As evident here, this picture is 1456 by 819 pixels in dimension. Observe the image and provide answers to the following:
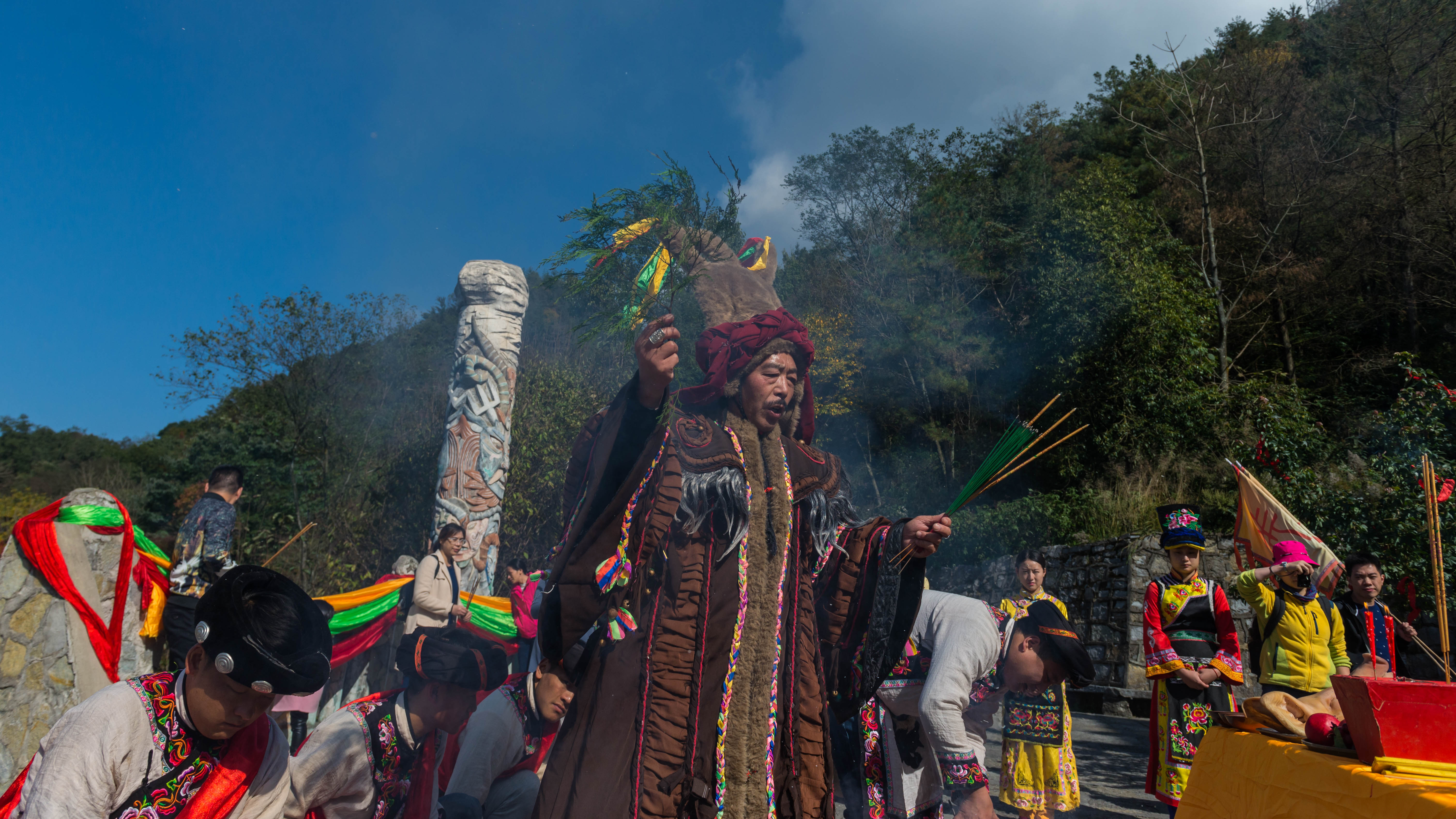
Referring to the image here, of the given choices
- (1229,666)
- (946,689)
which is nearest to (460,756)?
(946,689)

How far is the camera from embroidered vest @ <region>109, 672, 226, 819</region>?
1.82 m

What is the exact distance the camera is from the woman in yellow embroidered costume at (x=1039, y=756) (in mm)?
4070

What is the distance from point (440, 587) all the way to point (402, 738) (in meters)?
3.25

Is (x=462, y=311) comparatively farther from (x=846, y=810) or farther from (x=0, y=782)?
(x=846, y=810)

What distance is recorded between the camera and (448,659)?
2771mm

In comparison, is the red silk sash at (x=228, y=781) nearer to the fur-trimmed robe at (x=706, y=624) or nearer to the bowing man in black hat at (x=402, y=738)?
the bowing man in black hat at (x=402, y=738)

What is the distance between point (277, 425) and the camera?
1617 centimetres

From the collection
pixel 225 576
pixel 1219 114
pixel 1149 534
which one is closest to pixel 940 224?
pixel 1219 114

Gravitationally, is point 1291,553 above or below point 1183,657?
above

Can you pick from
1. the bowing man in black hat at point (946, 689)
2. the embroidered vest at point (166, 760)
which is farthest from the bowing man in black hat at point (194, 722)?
the bowing man in black hat at point (946, 689)

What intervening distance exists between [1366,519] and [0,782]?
1059cm

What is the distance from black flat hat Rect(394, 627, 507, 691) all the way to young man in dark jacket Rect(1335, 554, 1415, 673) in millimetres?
5016

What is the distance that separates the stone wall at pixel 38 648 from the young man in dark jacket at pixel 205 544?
48cm

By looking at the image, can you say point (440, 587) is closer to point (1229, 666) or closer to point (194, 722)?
point (194, 722)
